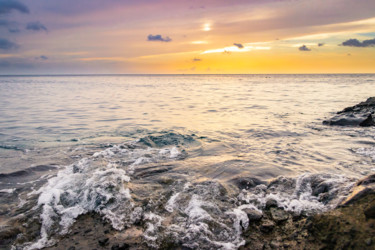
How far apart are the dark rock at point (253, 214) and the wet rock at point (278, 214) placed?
224 millimetres

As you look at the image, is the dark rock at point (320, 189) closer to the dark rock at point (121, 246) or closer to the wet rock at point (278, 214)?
the wet rock at point (278, 214)

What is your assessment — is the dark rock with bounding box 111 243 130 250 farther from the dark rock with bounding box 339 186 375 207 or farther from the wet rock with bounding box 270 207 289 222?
the dark rock with bounding box 339 186 375 207

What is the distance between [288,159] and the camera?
21.8 ft

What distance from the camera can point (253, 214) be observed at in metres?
3.94

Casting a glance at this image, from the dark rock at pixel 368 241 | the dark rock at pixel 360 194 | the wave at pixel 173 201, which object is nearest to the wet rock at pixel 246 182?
the wave at pixel 173 201

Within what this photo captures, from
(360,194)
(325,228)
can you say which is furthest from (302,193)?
(325,228)

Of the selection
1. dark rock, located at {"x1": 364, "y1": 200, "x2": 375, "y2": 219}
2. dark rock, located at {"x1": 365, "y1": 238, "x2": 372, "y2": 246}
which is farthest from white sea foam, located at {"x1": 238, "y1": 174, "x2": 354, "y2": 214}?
dark rock, located at {"x1": 365, "y1": 238, "x2": 372, "y2": 246}

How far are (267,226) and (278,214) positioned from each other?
1.42 feet

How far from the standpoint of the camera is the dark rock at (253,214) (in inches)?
152

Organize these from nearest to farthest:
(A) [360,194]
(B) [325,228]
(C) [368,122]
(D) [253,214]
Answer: (B) [325,228], (A) [360,194], (D) [253,214], (C) [368,122]

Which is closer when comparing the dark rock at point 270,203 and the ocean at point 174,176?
the ocean at point 174,176

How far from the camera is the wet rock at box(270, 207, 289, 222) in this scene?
380 centimetres

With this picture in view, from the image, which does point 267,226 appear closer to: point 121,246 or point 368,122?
point 121,246

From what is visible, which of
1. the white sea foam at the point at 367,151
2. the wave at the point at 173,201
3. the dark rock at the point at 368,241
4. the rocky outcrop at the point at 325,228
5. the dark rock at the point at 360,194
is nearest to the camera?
the dark rock at the point at 368,241
